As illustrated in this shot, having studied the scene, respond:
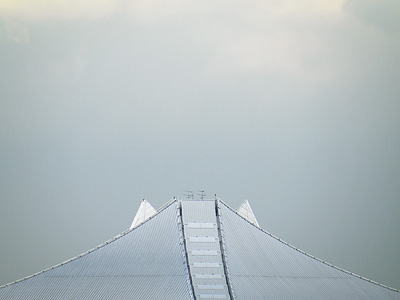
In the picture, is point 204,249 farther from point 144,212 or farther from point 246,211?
point 246,211

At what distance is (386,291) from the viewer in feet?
184

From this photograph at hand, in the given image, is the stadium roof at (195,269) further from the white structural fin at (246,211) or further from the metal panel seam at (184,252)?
the white structural fin at (246,211)

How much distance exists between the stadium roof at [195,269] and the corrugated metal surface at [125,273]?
0.20 feet

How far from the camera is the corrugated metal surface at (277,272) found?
5325 centimetres

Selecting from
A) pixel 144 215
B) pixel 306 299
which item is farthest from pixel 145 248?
pixel 144 215

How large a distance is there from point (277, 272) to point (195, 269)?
5.65m

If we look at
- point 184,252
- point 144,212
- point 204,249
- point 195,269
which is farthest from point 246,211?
point 195,269

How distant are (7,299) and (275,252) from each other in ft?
58.6

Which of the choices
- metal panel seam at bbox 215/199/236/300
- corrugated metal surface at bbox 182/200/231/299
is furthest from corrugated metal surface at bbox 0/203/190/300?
metal panel seam at bbox 215/199/236/300

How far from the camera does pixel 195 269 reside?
176 ft

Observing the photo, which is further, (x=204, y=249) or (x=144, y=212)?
(x=144, y=212)

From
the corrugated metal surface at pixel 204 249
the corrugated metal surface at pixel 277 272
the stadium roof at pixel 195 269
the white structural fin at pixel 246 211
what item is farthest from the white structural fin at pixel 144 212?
the corrugated metal surface at pixel 277 272

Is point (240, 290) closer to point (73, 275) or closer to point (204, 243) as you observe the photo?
point (204, 243)

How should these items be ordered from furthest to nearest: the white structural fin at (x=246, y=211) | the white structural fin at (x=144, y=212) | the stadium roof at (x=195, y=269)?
the white structural fin at (x=246, y=211)
the white structural fin at (x=144, y=212)
the stadium roof at (x=195, y=269)
